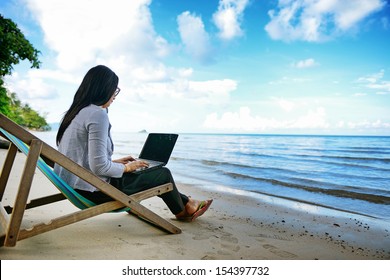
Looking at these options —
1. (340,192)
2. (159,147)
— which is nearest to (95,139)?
(159,147)

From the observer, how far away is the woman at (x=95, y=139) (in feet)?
6.97

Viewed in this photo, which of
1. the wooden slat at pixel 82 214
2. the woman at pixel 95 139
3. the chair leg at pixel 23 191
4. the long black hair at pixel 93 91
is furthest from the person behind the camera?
the long black hair at pixel 93 91

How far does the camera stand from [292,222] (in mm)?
3803

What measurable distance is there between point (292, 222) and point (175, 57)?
317 centimetres

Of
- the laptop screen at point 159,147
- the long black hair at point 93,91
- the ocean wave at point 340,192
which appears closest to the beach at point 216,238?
the laptop screen at point 159,147

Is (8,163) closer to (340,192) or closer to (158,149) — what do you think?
(158,149)

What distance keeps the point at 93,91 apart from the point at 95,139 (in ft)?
1.40

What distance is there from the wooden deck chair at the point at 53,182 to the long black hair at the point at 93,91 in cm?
42

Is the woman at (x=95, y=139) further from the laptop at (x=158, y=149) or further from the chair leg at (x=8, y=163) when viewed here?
the chair leg at (x=8, y=163)

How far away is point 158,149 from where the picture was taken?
2.89 m

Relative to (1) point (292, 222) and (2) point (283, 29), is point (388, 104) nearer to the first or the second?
(2) point (283, 29)
